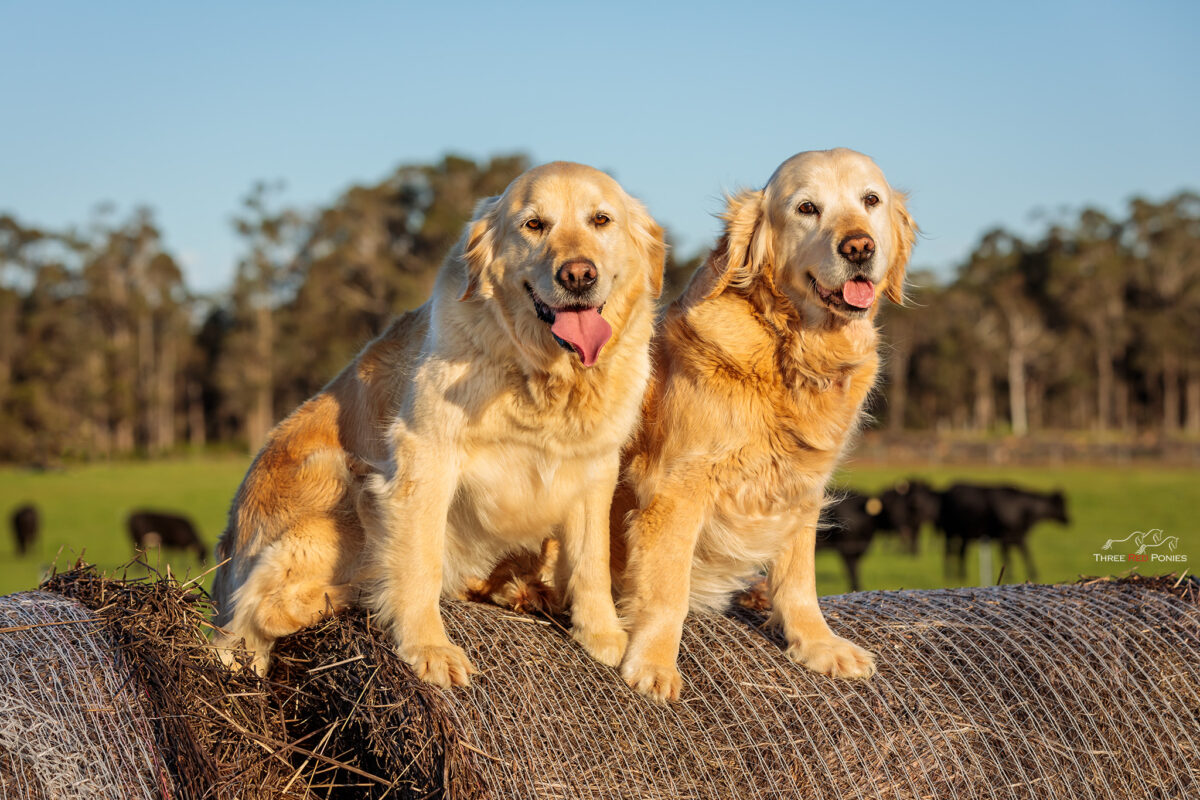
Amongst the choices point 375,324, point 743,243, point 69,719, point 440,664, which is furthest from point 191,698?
point 375,324

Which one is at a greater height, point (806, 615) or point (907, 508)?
point (806, 615)

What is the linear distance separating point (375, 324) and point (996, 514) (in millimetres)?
40038

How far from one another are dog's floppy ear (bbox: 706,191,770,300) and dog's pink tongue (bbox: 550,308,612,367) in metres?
0.79

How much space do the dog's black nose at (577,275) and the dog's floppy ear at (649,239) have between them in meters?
0.47

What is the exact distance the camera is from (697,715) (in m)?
3.79

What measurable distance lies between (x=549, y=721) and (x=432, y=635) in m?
0.52

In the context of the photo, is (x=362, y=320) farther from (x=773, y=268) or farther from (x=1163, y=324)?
(x=773, y=268)

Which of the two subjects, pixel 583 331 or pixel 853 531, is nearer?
pixel 583 331

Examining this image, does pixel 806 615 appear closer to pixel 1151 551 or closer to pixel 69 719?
pixel 1151 551

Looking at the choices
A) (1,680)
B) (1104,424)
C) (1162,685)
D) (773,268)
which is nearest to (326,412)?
(1,680)

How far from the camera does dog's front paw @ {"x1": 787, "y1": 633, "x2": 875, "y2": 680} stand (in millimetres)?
4105

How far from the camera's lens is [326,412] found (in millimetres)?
4457

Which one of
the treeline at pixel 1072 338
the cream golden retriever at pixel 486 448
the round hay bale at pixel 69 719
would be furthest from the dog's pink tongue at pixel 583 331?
the treeline at pixel 1072 338

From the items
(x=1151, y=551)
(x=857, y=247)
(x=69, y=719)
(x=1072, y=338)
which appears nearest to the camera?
(x=69, y=719)
